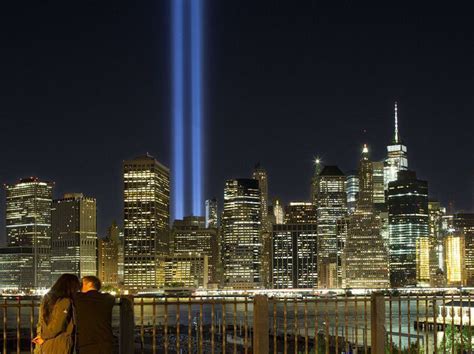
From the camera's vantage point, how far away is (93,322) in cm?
612

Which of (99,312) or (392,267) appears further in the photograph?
(392,267)

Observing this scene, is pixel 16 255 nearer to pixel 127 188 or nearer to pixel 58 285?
pixel 127 188

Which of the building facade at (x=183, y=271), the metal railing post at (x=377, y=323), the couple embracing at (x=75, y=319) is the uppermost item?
the couple embracing at (x=75, y=319)

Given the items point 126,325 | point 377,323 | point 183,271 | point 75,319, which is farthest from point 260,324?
point 183,271

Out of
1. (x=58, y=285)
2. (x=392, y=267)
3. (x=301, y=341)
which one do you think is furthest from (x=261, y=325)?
(x=392, y=267)

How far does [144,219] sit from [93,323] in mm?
146553

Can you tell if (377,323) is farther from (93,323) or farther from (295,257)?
(295,257)

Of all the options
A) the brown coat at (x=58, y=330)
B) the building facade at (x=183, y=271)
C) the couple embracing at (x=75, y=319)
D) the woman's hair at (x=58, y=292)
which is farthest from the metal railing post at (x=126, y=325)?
the building facade at (x=183, y=271)

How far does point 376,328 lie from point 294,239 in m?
154

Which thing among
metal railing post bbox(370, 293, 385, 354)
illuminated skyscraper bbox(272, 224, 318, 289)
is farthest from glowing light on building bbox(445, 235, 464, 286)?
metal railing post bbox(370, 293, 385, 354)

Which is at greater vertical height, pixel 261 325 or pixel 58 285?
pixel 58 285

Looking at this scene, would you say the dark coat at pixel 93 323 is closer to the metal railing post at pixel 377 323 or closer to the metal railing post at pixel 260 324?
the metal railing post at pixel 260 324

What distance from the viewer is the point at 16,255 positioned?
15562cm

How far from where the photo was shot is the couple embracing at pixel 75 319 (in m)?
5.70
